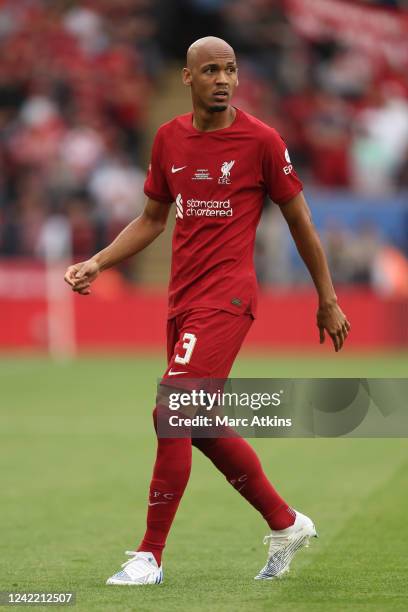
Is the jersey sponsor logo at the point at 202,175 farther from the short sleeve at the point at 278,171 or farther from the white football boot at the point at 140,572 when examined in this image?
the white football boot at the point at 140,572

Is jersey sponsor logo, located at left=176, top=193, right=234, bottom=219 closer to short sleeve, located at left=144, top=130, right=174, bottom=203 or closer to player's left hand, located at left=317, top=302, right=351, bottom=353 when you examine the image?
short sleeve, located at left=144, top=130, right=174, bottom=203

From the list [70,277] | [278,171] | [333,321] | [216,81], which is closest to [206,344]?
[333,321]

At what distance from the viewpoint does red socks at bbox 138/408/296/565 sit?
19.5ft

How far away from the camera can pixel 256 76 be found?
24.2 meters

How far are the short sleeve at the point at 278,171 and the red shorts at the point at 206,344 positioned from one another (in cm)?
58

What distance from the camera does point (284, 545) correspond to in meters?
6.22

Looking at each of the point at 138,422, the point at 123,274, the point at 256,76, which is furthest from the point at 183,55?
the point at 138,422

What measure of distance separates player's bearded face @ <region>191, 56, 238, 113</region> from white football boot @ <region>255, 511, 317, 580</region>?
1.94m

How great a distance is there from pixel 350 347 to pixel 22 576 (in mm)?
14518

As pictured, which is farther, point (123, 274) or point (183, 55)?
point (183, 55)

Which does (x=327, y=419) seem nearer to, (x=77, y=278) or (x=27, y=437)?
(x=77, y=278)

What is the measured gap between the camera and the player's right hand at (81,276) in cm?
612

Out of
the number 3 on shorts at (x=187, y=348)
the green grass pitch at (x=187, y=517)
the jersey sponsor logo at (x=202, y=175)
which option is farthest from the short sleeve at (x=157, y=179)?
the green grass pitch at (x=187, y=517)

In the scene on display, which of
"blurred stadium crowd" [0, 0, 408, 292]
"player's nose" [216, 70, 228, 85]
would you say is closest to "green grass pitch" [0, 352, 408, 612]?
"player's nose" [216, 70, 228, 85]
